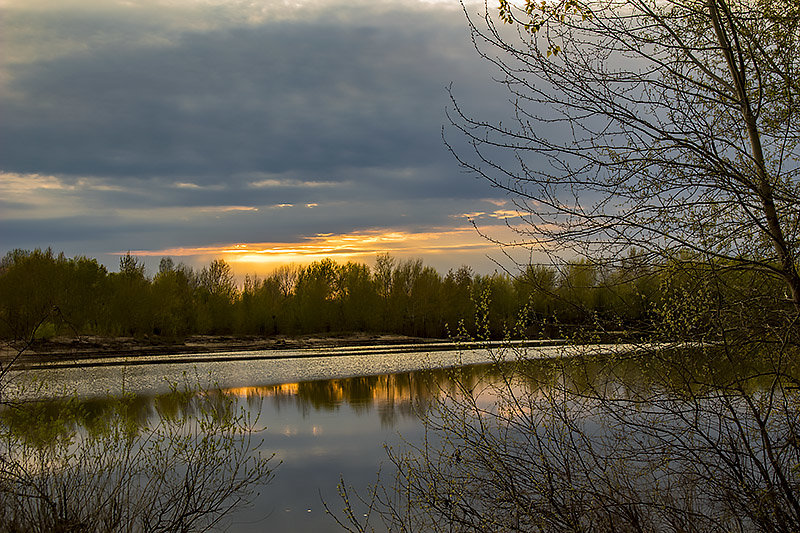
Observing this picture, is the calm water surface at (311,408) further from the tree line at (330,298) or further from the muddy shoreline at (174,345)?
the muddy shoreline at (174,345)

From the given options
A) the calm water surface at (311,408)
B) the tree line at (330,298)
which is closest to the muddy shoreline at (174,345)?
the tree line at (330,298)

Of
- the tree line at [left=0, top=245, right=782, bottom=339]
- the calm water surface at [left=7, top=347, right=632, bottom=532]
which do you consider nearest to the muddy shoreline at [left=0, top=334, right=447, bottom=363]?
the tree line at [left=0, top=245, right=782, bottom=339]

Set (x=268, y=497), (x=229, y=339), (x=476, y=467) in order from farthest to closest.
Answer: (x=229, y=339), (x=268, y=497), (x=476, y=467)

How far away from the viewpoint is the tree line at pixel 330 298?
534 centimetres

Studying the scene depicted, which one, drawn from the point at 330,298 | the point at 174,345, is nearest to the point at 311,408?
the point at 174,345

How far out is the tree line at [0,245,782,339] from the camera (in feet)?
17.5

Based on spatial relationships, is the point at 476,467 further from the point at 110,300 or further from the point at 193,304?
the point at 193,304

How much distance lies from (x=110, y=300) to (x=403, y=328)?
1174 inches

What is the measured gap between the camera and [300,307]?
66500 mm

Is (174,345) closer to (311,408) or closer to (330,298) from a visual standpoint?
(330,298)

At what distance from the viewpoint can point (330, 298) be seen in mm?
68188

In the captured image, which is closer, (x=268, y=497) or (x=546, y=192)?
(x=546, y=192)

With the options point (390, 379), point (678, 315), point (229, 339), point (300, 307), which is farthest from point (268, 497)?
point (300, 307)

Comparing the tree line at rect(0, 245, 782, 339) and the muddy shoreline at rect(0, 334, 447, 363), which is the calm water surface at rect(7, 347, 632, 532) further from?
the muddy shoreline at rect(0, 334, 447, 363)
